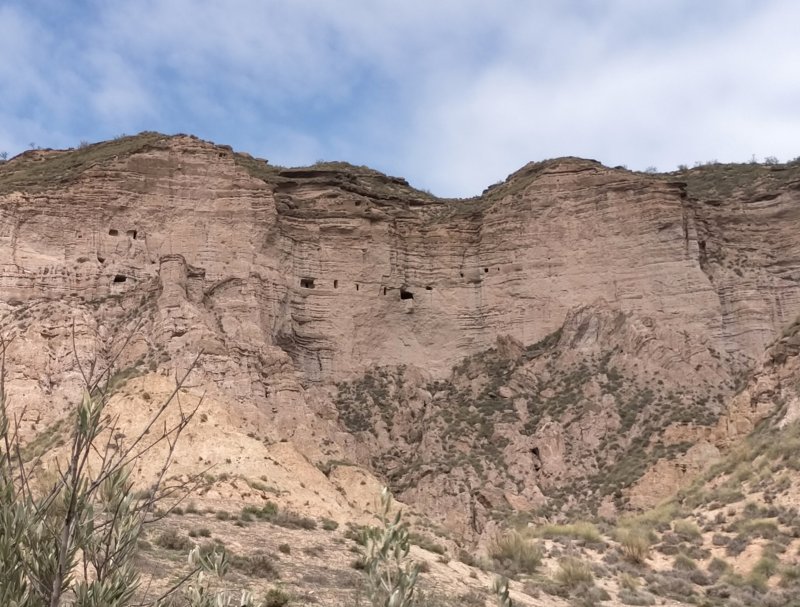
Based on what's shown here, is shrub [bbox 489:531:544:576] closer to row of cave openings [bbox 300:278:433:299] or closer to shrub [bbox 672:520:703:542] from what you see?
shrub [bbox 672:520:703:542]

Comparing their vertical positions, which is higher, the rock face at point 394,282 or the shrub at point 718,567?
the rock face at point 394,282

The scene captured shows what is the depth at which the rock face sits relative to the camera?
110 feet

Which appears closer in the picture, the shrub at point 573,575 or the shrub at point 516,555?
the shrub at point 573,575

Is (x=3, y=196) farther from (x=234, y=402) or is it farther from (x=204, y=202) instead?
(x=234, y=402)

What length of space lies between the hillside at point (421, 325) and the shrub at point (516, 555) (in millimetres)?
3630

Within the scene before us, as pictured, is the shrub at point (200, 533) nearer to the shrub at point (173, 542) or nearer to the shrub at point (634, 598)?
the shrub at point (173, 542)

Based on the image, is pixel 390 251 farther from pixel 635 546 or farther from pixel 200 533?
pixel 200 533

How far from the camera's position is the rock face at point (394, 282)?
33594mm

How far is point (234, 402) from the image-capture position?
29.6 meters

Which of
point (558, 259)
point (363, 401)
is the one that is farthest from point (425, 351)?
point (558, 259)

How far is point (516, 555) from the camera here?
20234 millimetres

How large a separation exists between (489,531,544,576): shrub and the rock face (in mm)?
10946

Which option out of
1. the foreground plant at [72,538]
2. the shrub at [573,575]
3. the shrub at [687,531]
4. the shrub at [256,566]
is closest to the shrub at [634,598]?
the shrub at [573,575]

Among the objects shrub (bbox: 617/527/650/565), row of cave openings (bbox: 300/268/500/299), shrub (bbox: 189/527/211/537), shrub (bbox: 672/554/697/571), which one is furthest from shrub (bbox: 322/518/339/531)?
row of cave openings (bbox: 300/268/500/299)
